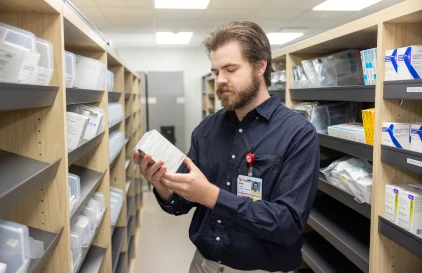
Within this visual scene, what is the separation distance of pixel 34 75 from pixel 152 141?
43cm

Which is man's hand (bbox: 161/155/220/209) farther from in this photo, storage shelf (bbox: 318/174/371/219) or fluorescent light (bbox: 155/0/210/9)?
fluorescent light (bbox: 155/0/210/9)

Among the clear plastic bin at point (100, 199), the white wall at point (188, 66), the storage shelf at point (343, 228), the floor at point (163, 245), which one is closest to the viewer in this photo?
the storage shelf at point (343, 228)

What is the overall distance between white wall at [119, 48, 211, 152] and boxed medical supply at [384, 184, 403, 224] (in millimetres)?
7747

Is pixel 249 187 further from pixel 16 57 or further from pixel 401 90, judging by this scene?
pixel 16 57

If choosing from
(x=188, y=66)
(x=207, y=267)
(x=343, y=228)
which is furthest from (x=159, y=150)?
(x=188, y=66)

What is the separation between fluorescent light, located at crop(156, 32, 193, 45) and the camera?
739cm

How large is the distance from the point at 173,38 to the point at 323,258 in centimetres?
611

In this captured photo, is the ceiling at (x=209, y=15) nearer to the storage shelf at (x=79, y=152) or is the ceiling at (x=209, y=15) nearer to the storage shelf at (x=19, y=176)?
the storage shelf at (x=79, y=152)

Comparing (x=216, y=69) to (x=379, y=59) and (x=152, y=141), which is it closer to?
(x=152, y=141)

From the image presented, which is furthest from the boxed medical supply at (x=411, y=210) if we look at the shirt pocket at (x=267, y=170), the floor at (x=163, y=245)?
the floor at (x=163, y=245)

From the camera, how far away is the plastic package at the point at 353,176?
6.37ft

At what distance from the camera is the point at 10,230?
106 centimetres

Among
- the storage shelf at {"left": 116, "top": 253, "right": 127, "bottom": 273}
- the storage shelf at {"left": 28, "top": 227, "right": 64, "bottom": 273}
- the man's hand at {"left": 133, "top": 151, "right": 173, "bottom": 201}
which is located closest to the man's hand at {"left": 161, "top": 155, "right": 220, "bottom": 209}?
the man's hand at {"left": 133, "top": 151, "right": 173, "bottom": 201}

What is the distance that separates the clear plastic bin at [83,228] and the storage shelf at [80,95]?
0.58 meters
